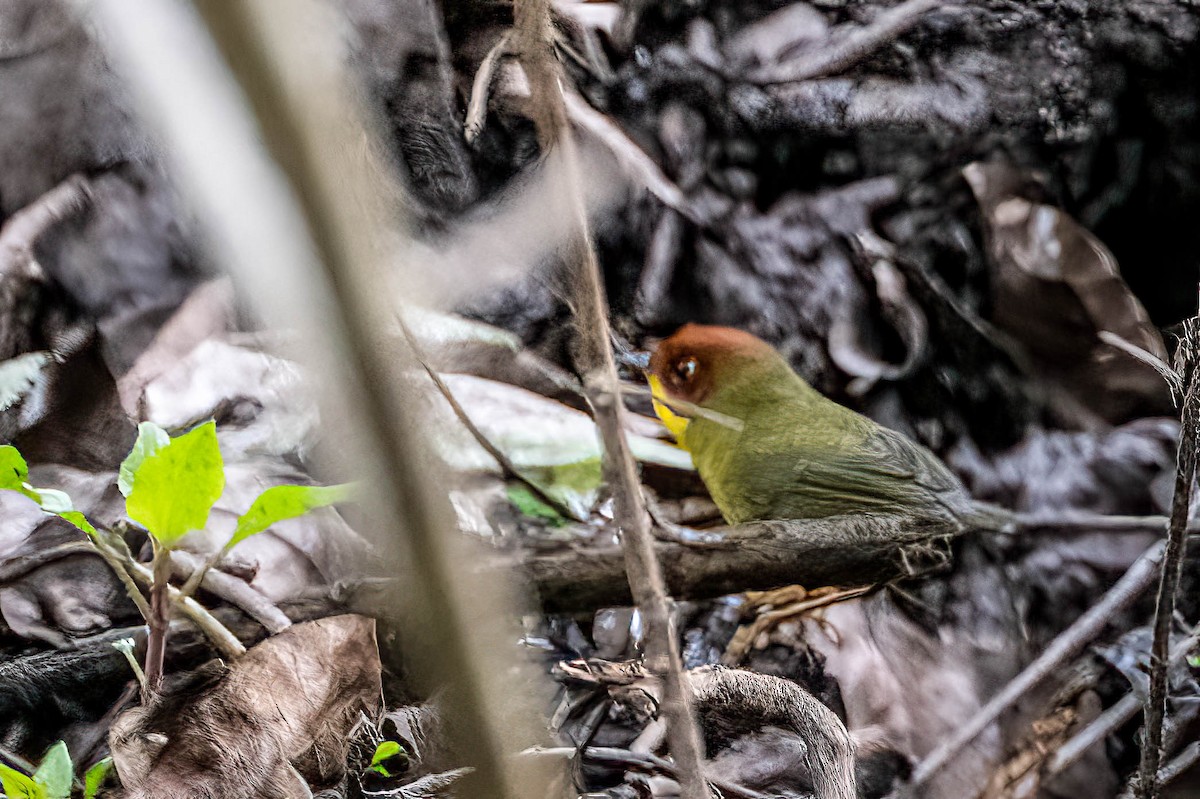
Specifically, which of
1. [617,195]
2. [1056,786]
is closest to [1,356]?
[617,195]

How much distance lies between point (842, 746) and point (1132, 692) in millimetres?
175

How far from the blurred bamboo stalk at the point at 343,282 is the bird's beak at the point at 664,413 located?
212mm

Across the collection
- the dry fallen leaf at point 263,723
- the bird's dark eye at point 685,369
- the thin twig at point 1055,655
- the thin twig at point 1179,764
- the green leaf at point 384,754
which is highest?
the bird's dark eye at point 685,369

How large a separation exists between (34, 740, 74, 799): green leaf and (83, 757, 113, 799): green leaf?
0.04 ft

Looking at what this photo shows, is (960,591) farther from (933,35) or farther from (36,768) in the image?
(36,768)

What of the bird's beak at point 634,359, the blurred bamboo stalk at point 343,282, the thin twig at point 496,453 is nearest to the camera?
the blurred bamboo stalk at point 343,282

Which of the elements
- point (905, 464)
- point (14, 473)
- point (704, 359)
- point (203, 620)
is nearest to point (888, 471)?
point (905, 464)

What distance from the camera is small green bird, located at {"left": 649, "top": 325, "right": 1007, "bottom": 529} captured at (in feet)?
1.65

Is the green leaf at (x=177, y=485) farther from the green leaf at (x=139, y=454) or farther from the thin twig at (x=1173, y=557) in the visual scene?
the thin twig at (x=1173, y=557)

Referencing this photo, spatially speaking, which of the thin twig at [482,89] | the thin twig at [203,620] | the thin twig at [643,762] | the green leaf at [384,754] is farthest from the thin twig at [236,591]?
the thin twig at [482,89]

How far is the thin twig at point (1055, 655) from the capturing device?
1.60 feet

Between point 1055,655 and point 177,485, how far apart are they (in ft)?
1.75

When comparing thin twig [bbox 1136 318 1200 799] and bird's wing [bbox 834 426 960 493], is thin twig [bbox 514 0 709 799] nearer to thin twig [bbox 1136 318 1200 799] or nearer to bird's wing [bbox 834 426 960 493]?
bird's wing [bbox 834 426 960 493]

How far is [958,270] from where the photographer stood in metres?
0.51
